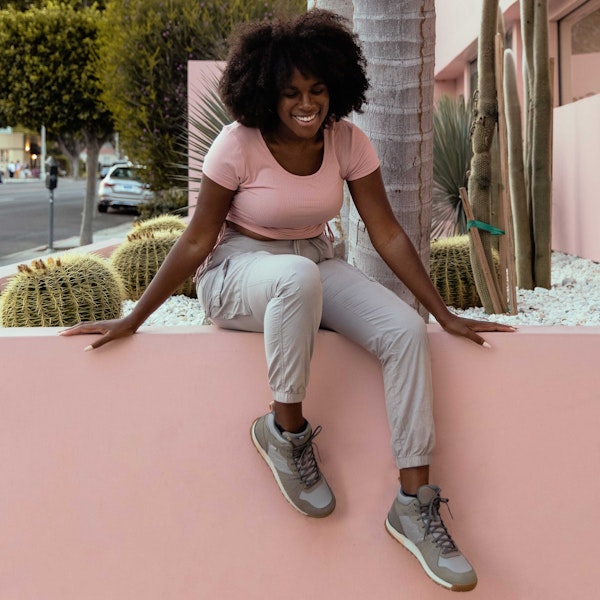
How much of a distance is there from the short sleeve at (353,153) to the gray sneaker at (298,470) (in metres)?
0.84

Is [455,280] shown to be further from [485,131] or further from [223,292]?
[223,292]

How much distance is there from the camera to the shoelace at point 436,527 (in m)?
2.52

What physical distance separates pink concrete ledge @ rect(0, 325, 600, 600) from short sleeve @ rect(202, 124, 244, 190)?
1.62 feet

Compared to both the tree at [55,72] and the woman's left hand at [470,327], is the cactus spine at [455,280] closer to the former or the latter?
the woman's left hand at [470,327]

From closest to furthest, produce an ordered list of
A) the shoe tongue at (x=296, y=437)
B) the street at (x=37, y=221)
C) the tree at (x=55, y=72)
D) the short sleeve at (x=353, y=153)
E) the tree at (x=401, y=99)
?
the shoe tongue at (x=296, y=437)
the short sleeve at (x=353, y=153)
the tree at (x=401, y=99)
the street at (x=37, y=221)
the tree at (x=55, y=72)

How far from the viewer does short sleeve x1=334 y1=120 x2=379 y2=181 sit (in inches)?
115

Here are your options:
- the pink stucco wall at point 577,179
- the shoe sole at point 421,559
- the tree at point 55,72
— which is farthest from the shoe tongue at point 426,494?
the tree at point 55,72

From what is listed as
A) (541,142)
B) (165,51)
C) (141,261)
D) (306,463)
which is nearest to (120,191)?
(165,51)

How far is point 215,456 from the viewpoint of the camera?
2.89 metres

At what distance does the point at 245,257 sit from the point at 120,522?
93 centimetres

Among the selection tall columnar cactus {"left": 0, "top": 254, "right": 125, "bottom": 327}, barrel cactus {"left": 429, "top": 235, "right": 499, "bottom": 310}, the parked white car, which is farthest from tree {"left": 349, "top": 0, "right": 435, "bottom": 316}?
the parked white car

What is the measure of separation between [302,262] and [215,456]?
714 millimetres

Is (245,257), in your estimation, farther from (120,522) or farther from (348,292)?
(120,522)

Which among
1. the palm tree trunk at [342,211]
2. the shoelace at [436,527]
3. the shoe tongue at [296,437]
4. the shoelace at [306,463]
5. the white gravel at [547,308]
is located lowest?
the shoelace at [436,527]
